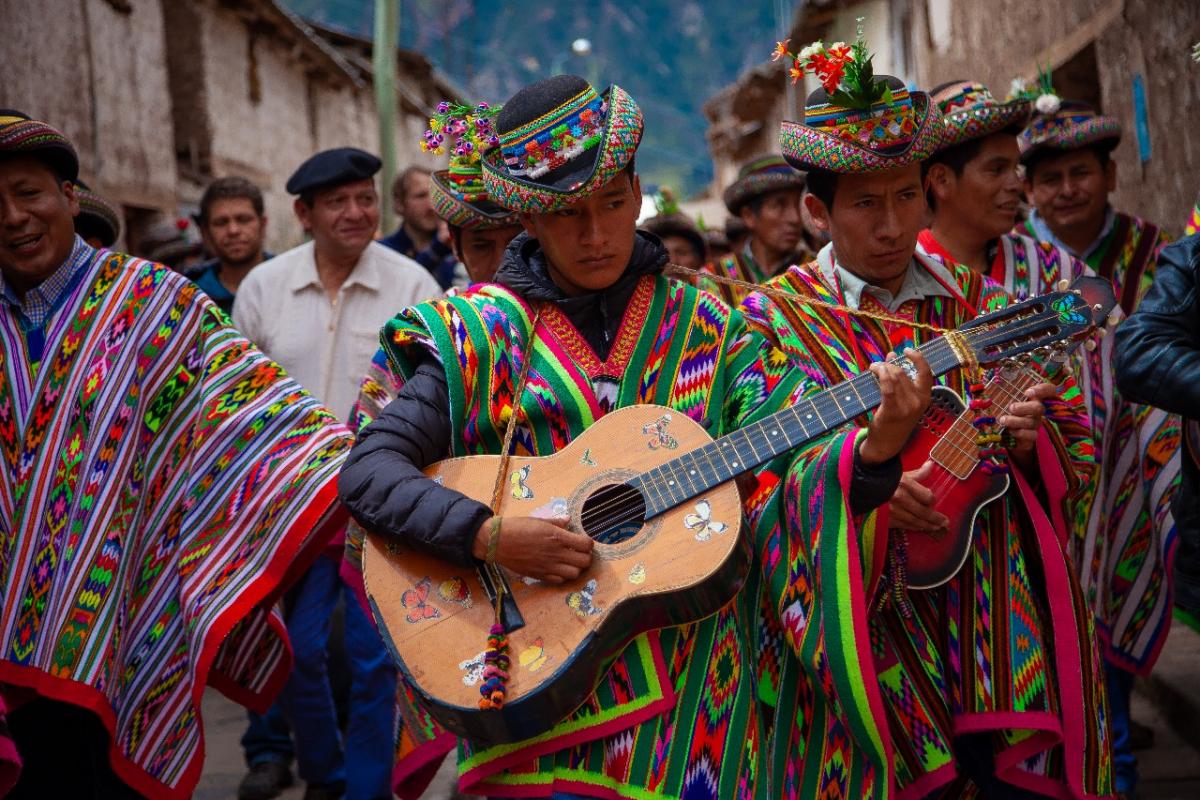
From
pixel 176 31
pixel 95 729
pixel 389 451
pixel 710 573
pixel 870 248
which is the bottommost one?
pixel 95 729

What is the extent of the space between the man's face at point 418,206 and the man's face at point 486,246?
3.44 m

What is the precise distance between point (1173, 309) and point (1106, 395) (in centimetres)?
183

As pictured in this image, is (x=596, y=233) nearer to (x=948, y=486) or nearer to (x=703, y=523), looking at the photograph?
(x=703, y=523)

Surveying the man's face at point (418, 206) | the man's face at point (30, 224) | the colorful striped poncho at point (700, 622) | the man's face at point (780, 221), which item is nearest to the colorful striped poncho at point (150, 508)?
the man's face at point (30, 224)

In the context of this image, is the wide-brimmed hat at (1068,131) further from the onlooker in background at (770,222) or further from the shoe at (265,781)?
the shoe at (265,781)

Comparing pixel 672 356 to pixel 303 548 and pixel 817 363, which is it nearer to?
pixel 817 363

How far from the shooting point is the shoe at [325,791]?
633 centimetres

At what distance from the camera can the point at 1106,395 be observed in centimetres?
580

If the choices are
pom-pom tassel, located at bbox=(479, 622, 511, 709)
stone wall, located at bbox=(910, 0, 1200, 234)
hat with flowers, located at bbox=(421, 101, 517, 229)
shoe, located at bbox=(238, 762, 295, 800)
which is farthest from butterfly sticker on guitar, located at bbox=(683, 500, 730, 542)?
stone wall, located at bbox=(910, 0, 1200, 234)

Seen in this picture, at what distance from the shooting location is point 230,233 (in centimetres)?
823

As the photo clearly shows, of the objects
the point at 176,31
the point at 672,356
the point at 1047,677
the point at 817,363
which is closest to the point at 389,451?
the point at 672,356

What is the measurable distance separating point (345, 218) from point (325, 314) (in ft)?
1.45

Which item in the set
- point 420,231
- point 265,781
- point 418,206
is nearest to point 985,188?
point 265,781

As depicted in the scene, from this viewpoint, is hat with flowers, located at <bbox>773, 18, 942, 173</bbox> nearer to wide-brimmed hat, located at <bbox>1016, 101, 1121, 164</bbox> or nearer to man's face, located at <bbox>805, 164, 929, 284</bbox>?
man's face, located at <bbox>805, 164, 929, 284</bbox>
